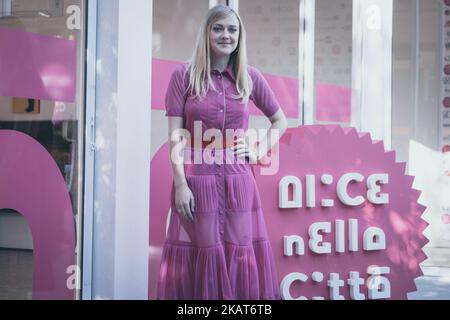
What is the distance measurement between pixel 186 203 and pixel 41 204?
88 centimetres

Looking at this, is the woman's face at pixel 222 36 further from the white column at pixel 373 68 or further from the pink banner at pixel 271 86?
the white column at pixel 373 68

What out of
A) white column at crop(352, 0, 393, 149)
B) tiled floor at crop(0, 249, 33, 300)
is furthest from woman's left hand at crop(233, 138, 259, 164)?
white column at crop(352, 0, 393, 149)

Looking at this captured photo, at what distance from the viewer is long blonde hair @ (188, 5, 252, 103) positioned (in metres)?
4.13

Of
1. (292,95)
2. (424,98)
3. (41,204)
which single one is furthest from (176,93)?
(424,98)

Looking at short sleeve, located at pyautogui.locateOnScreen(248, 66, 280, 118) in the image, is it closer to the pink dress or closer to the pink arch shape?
the pink dress

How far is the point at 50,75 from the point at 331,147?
2.09m

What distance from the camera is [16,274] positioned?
13.4 ft

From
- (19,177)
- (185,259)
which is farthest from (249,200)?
(19,177)

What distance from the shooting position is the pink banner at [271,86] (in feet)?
14.7

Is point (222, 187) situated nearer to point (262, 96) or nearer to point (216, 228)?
point (216, 228)

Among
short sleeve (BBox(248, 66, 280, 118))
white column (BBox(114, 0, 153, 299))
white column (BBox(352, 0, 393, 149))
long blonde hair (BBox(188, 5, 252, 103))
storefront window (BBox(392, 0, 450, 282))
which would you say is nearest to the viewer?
long blonde hair (BBox(188, 5, 252, 103))

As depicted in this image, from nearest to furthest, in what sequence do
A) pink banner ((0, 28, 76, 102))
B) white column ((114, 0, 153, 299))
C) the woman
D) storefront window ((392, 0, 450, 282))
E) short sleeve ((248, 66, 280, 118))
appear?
pink banner ((0, 28, 76, 102))
the woman
white column ((114, 0, 153, 299))
short sleeve ((248, 66, 280, 118))
storefront window ((392, 0, 450, 282))

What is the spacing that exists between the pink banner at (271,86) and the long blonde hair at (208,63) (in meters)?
0.26
